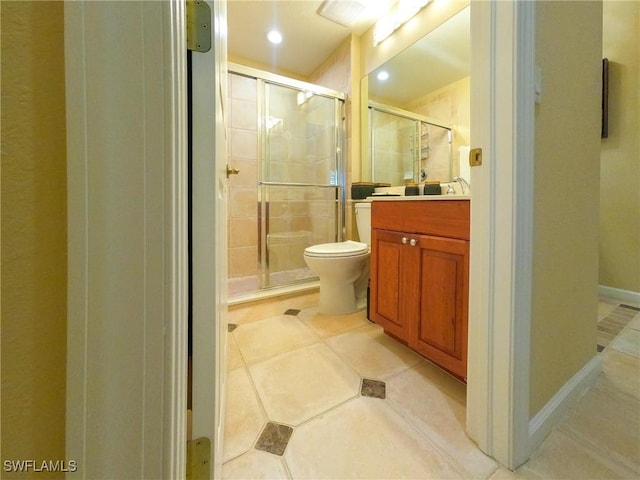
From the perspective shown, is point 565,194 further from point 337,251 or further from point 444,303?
point 337,251

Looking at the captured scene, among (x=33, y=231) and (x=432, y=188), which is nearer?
(x=33, y=231)

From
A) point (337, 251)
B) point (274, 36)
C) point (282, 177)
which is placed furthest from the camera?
point (282, 177)

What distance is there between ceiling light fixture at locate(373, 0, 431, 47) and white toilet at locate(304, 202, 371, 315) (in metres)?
1.39

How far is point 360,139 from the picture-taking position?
2391 millimetres

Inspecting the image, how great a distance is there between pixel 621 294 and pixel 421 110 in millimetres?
2026

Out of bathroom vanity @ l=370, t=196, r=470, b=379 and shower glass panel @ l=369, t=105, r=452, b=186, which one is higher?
shower glass panel @ l=369, t=105, r=452, b=186

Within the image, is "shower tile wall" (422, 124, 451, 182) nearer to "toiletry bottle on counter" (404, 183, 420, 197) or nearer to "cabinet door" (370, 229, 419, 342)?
"toiletry bottle on counter" (404, 183, 420, 197)

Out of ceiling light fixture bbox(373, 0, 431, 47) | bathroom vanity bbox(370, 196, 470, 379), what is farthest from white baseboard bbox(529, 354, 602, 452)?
ceiling light fixture bbox(373, 0, 431, 47)

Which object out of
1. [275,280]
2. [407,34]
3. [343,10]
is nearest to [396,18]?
[407,34]

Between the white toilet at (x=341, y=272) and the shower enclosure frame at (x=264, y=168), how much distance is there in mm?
571

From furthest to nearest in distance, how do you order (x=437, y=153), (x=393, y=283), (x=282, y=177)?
(x=282, y=177) → (x=437, y=153) → (x=393, y=283)

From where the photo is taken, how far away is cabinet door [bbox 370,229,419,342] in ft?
3.84

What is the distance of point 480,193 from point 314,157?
7.21 ft

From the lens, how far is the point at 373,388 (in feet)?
3.44
